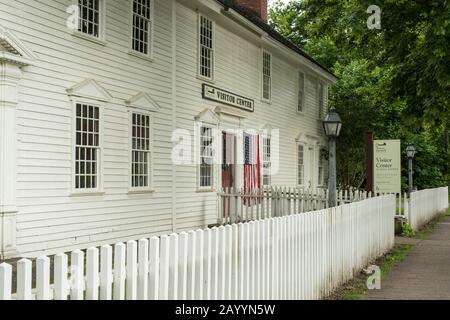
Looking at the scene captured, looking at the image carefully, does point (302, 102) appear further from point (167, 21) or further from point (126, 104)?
point (126, 104)

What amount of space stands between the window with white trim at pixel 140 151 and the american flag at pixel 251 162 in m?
5.95

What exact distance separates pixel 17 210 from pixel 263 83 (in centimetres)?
1338

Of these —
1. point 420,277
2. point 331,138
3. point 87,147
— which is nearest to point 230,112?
point 87,147

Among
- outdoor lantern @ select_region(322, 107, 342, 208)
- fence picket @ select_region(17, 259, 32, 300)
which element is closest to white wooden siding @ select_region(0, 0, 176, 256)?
outdoor lantern @ select_region(322, 107, 342, 208)

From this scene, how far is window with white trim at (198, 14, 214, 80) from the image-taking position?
16533 millimetres

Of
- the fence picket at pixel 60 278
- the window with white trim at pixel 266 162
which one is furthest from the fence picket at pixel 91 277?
the window with white trim at pixel 266 162

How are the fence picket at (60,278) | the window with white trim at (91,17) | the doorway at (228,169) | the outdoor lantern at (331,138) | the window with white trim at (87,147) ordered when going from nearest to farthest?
the fence picket at (60,278) → the outdoor lantern at (331,138) → the window with white trim at (87,147) → the window with white trim at (91,17) → the doorway at (228,169)

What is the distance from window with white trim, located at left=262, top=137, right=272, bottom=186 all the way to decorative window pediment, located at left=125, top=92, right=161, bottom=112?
25.9 ft

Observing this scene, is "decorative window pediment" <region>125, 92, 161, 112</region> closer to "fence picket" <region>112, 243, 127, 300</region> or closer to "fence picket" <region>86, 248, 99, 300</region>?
"fence picket" <region>112, 243, 127, 300</region>

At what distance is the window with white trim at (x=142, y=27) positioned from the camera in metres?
13.5

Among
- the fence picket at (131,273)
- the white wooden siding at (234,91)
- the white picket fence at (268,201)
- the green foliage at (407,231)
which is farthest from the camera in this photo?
the green foliage at (407,231)

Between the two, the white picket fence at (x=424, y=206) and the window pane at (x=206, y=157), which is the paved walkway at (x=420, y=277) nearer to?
the white picket fence at (x=424, y=206)

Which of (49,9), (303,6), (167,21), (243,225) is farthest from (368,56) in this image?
(243,225)

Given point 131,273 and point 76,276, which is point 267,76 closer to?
point 131,273
